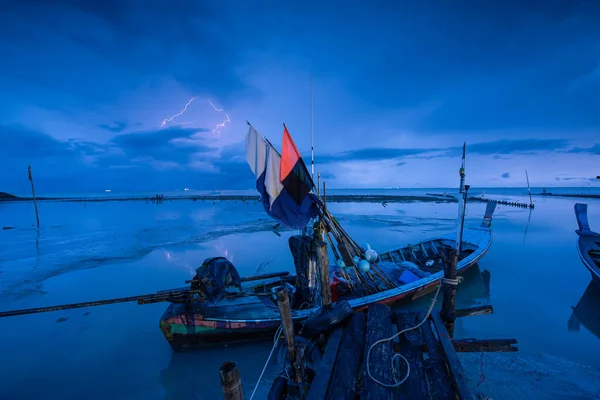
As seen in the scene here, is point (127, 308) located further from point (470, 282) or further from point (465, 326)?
point (470, 282)

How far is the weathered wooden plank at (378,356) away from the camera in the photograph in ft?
11.1

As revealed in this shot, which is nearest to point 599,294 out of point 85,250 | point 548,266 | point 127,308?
point 548,266

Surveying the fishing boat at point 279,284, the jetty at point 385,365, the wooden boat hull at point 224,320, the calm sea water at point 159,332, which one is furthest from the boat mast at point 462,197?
the jetty at point 385,365

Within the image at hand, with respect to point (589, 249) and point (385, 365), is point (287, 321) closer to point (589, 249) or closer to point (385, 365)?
point (385, 365)

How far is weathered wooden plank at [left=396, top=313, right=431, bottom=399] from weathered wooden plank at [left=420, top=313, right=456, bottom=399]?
0.08m

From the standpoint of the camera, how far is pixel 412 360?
156 inches

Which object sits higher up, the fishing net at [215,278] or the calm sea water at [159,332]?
the fishing net at [215,278]

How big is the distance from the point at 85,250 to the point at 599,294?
95.8 feet

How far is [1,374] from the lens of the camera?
6.26 metres

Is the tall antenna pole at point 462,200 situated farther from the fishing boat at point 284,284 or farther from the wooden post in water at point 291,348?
the wooden post in water at point 291,348

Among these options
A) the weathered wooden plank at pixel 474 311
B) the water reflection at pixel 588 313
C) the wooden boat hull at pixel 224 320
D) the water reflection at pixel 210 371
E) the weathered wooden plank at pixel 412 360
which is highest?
the weathered wooden plank at pixel 474 311

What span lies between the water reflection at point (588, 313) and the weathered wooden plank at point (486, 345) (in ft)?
21.0

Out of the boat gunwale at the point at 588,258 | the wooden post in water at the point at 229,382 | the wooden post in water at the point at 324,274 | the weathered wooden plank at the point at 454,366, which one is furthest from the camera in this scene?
the boat gunwale at the point at 588,258

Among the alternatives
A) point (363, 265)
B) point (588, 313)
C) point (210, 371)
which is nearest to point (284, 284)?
point (363, 265)
